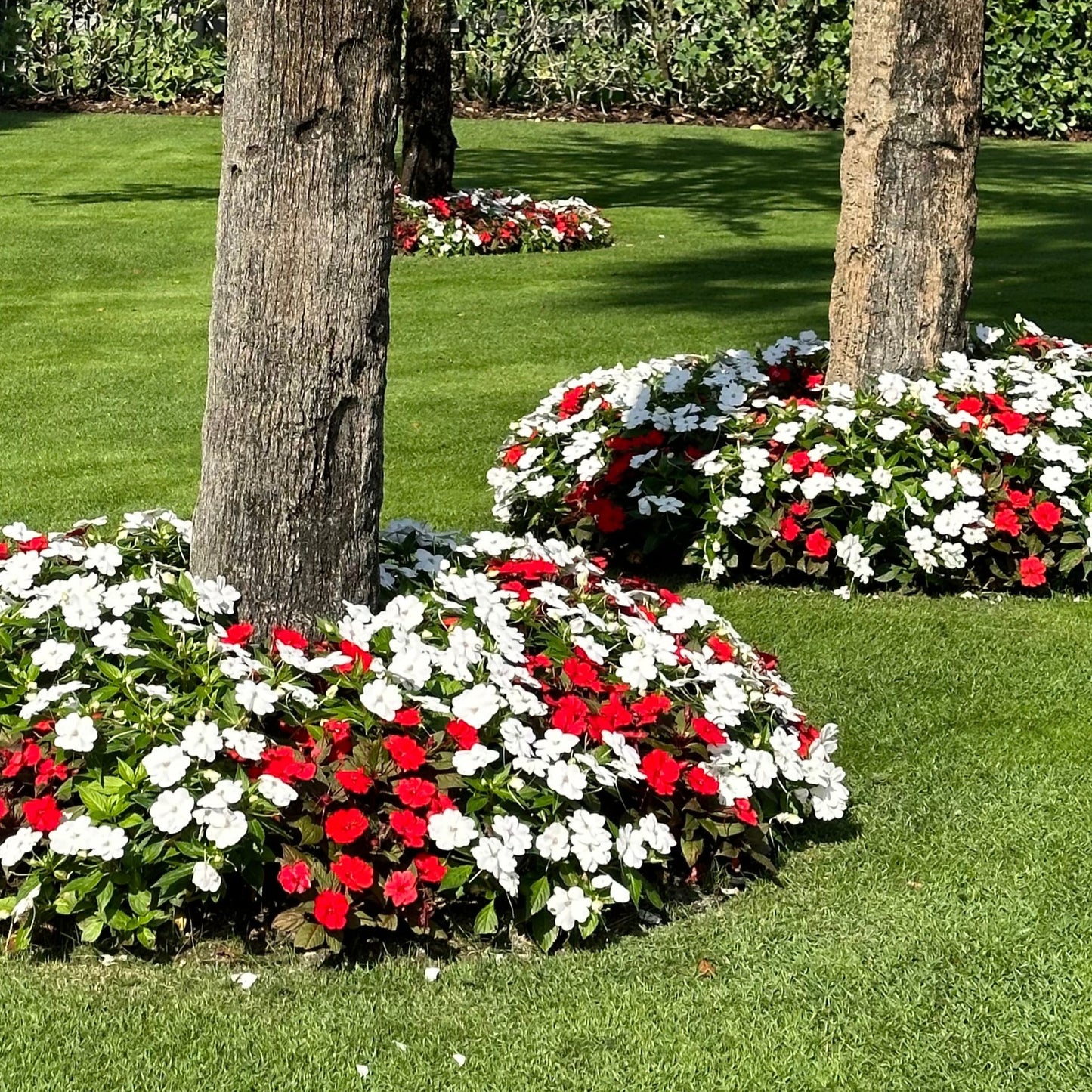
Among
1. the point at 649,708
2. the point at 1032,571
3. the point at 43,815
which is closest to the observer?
the point at 43,815

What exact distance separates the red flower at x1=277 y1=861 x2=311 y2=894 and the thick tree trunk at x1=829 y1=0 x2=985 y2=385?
372cm

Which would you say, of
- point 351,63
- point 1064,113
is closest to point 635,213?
point 1064,113

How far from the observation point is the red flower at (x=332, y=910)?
3209mm

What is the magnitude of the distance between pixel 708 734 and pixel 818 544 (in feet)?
6.52

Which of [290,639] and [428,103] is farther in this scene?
[428,103]

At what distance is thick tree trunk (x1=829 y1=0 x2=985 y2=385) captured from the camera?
604 cm

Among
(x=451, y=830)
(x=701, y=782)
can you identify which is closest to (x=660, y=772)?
(x=701, y=782)

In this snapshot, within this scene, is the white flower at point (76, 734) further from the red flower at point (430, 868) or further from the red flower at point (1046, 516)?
the red flower at point (1046, 516)

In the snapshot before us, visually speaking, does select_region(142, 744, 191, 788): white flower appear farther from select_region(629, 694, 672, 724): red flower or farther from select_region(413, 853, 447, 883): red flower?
select_region(629, 694, 672, 724): red flower

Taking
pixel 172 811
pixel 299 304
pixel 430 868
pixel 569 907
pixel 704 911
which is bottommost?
pixel 704 911

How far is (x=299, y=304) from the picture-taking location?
3.64m

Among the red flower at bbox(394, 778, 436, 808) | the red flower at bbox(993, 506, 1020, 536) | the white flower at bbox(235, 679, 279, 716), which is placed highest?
the white flower at bbox(235, 679, 279, 716)

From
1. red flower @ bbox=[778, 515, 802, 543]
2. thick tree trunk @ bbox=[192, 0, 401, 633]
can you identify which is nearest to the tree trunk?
red flower @ bbox=[778, 515, 802, 543]

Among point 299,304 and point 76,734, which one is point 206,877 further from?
point 299,304
